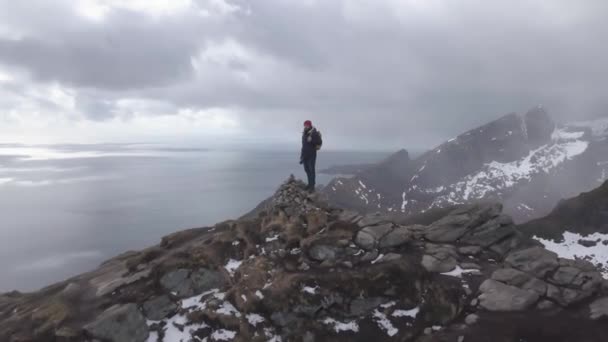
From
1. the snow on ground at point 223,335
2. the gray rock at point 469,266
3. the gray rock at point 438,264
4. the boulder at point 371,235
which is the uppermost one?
the boulder at point 371,235

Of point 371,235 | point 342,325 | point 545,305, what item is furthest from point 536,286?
point 342,325

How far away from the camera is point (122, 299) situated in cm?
2202

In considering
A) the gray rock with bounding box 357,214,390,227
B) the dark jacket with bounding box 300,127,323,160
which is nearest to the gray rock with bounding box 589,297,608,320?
the gray rock with bounding box 357,214,390,227

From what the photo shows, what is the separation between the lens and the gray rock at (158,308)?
2056cm

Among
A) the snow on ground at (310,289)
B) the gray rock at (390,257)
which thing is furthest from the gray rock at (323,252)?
the gray rock at (390,257)

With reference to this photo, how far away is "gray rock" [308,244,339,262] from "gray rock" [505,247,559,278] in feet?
41.9

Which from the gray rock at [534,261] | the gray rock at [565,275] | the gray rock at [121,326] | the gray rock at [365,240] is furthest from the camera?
the gray rock at [365,240]

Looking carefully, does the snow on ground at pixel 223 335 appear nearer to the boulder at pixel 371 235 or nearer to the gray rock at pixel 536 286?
the boulder at pixel 371 235

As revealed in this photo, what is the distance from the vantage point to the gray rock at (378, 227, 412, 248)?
83.6 feet

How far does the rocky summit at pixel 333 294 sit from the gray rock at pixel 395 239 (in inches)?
3.1

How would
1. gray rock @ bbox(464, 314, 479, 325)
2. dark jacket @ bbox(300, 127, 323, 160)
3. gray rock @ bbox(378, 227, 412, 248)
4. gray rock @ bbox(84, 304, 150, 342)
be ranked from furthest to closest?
1. dark jacket @ bbox(300, 127, 323, 160)
2. gray rock @ bbox(378, 227, 412, 248)
3. gray rock @ bbox(84, 304, 150, 342)
4. gray rock @ bbox(464, 314, 479, 325)

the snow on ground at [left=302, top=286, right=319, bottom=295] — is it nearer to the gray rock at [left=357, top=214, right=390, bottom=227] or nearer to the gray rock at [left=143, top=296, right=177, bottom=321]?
the gray rock at [left=357, top=214, right=390, bottom=227]

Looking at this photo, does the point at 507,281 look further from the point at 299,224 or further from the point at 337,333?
the point at 299,224

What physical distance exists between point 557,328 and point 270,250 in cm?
1800
